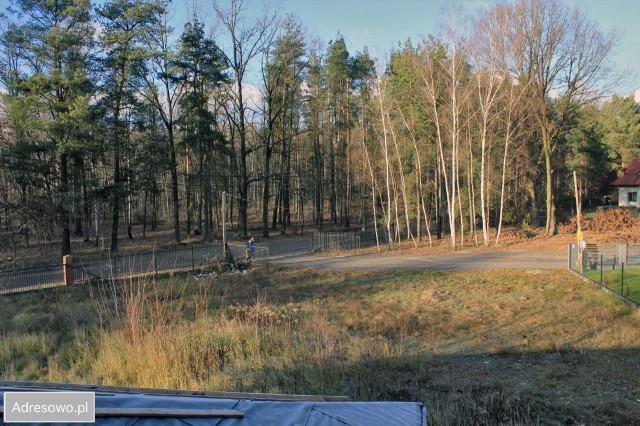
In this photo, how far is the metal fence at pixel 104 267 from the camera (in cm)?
1675

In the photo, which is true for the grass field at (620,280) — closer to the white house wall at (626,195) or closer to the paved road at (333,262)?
the paved road at (333,262)

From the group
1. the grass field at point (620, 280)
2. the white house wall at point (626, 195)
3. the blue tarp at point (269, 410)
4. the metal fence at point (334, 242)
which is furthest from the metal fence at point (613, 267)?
the white house wall at point (626, 195)

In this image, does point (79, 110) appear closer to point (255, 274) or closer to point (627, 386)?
point (255, 274)

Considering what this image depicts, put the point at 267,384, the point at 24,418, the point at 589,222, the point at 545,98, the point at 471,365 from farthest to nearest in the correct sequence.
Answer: the point at 589,222
the point at 545,98
the point at 471,365
the point at 267,384
the point at 24,418

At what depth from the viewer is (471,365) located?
6.92m

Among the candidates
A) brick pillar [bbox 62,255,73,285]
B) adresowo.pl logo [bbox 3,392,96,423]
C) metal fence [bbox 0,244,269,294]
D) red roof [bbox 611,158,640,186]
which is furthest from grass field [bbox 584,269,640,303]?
red roof [bbox 611,158,640,186]

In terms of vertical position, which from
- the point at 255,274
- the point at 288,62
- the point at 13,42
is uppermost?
the point at 288,62

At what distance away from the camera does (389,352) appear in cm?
705

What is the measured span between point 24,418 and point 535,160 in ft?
119

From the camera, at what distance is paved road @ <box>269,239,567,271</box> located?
18.6 meters

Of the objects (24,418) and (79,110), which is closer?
(24,418)

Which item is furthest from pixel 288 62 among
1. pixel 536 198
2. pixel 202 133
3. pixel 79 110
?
pixel 536 198

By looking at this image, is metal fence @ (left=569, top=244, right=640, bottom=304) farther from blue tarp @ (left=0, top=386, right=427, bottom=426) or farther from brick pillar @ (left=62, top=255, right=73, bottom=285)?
brick pillar @ (left=62, top=255, right=73, bottom=285)

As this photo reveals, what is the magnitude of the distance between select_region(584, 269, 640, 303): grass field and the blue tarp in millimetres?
12057
